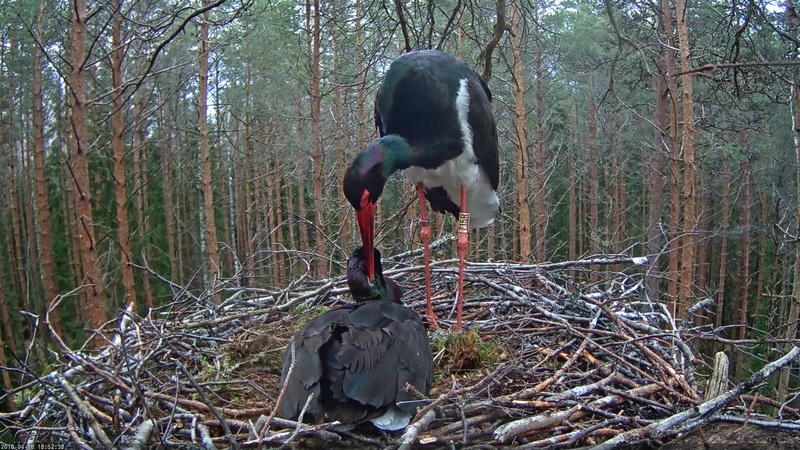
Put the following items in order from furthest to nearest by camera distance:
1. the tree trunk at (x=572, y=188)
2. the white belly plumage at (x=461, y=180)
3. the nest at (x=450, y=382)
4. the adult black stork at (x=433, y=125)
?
the tree trunk at (x=572, y=188)
the white belly plumage at (x=461, y=180)
the adult black stork at (x=433, y=125)
the nest at (x=450, y=382)

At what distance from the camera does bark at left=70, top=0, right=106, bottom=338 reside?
4.87 meters

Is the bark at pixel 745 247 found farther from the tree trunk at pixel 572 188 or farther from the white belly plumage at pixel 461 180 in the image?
the white belly plumage at pixel 461 180

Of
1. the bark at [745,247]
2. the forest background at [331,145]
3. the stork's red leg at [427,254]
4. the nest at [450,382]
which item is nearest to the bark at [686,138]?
the forest background at [331,145]

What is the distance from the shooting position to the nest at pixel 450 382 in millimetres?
2424

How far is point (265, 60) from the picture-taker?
66.3ft

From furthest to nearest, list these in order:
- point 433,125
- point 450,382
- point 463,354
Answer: point 433,125 → point 463,354 → point 450,382

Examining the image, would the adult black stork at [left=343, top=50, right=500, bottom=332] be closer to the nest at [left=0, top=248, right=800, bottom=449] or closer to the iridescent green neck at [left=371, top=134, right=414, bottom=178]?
the iridescent green neck at [left=371, top=134, right=414, bottom=178]

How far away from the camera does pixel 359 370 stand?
2518 millimetres

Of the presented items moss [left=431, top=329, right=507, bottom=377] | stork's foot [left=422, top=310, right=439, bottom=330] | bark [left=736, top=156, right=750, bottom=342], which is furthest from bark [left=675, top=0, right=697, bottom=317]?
bark [left=736, top=156, right=750, bottom=342]

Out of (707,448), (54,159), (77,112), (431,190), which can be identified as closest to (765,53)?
(431,190)

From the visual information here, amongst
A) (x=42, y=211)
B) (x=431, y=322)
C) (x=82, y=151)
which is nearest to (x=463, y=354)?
(x=431, y=322)

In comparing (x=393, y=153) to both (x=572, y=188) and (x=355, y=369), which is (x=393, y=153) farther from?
(x=572, y=188)

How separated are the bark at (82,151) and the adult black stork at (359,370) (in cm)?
275

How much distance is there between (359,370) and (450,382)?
3.16ft
